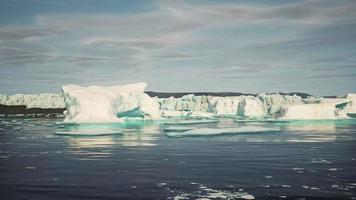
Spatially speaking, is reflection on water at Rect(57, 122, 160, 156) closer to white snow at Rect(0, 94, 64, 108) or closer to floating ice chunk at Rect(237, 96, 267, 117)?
floating ice chunk at Rect(237, 96, 267, 117)

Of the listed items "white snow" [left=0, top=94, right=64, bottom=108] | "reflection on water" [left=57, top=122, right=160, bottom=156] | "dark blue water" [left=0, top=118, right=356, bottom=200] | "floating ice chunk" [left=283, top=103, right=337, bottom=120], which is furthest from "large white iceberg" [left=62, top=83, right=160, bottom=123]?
"white snow" [left=0, top=94, right=64, bottom=108]

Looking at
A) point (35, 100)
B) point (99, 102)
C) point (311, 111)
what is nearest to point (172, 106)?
point (311, 111)

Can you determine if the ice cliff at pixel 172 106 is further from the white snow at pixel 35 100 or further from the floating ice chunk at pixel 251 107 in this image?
the white snow at pixel 35 100

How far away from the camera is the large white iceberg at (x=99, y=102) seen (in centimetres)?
5331

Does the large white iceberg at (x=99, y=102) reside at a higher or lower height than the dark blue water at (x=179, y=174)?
higher

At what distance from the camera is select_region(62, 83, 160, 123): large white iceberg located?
53.3 meters

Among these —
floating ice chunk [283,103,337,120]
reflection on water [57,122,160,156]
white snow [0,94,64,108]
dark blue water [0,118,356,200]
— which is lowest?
reflection on water [57,122,160,156]

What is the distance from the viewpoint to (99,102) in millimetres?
54281

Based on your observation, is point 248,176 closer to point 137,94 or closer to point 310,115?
point 137,94

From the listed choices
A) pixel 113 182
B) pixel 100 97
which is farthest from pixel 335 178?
pixel 100 97

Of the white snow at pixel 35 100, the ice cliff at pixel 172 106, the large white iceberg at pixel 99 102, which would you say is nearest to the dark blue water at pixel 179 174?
the large white iceberg at pixel 99 102

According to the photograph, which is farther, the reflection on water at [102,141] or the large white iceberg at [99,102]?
the large white iceberg at [99,102]

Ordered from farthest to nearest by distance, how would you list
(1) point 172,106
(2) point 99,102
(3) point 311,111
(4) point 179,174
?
(1) point 172,106 → (3) point 311,111 → (2) point 99,102 → (4) point 179,174

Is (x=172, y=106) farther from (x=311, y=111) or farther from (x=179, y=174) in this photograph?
(x=179, y=174)
